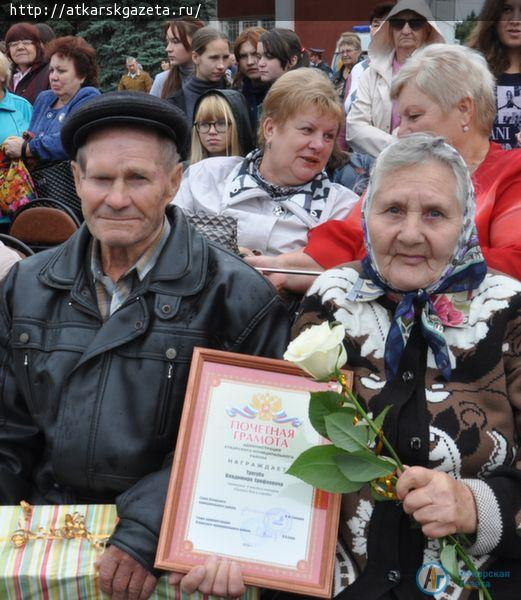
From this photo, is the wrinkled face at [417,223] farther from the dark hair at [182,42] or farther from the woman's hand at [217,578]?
the dark hair at [182,42]

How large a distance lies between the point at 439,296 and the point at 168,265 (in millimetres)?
830

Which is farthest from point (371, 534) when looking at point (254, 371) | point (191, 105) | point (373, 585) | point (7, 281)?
point (191, 105)

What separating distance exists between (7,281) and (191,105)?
12.7 feet

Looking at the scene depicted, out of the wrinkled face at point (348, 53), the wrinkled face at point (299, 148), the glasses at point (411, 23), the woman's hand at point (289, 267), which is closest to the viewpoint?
the woman's hand at point (289, 267)

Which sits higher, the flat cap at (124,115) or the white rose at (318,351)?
the flat cap at (124,115)

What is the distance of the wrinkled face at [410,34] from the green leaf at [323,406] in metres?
3.39

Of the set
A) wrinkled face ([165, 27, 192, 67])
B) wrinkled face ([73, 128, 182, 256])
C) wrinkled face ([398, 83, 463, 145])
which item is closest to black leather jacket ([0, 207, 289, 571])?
wrinkled face ([73, 128, 182, 256])

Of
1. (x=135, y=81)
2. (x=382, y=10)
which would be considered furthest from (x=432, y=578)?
(x=135, y=81)

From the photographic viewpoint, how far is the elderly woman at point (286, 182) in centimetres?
359

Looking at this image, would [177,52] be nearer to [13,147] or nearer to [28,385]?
[13,147]

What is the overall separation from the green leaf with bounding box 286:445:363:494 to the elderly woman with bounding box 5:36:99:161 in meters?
4.53

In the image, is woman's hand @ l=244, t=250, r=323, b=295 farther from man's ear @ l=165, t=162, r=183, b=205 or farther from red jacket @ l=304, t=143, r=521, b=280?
man's ear @ l=165, t=162, r=183, b=205

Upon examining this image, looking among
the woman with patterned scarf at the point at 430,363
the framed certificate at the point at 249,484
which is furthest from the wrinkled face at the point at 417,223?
the framed certificate at the point at 249,484

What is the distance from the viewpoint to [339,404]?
213 centimetres
